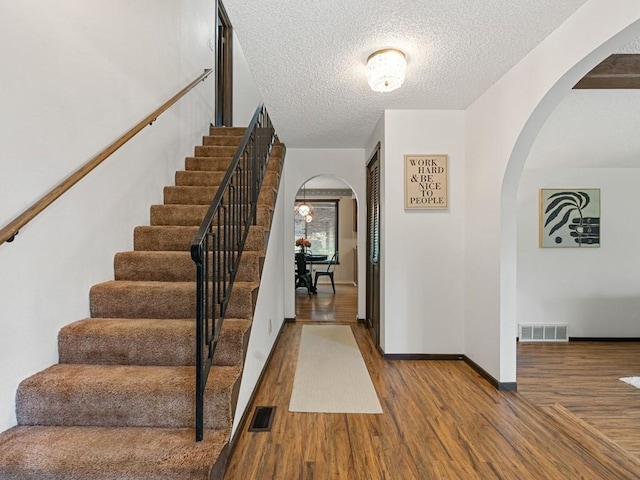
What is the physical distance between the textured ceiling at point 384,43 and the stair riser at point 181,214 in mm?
1128

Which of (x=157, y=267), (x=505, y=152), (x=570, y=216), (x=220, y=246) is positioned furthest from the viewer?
(x=570, y=216)

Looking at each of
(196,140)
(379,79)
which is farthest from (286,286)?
(379,79)

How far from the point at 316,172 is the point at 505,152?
2.67 m

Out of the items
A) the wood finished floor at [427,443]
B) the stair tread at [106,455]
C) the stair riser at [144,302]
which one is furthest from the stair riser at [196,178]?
the stair tread at [106,455]

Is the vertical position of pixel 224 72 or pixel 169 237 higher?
pixel 224 72

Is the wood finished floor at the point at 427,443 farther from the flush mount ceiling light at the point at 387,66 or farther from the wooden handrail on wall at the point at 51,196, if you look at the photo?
the flush mount ceiling light at the point at 387,66

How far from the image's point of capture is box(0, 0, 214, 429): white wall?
1.52 metres

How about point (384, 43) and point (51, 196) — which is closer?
point (51, 196)

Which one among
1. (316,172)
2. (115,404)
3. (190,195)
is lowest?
(115,404)

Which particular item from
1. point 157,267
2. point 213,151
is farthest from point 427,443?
point 213,151

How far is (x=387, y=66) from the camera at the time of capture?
213cm

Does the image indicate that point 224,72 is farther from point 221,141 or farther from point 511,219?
point 511,219

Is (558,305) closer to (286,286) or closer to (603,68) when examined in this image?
(603,68)

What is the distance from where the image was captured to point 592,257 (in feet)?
13.2
